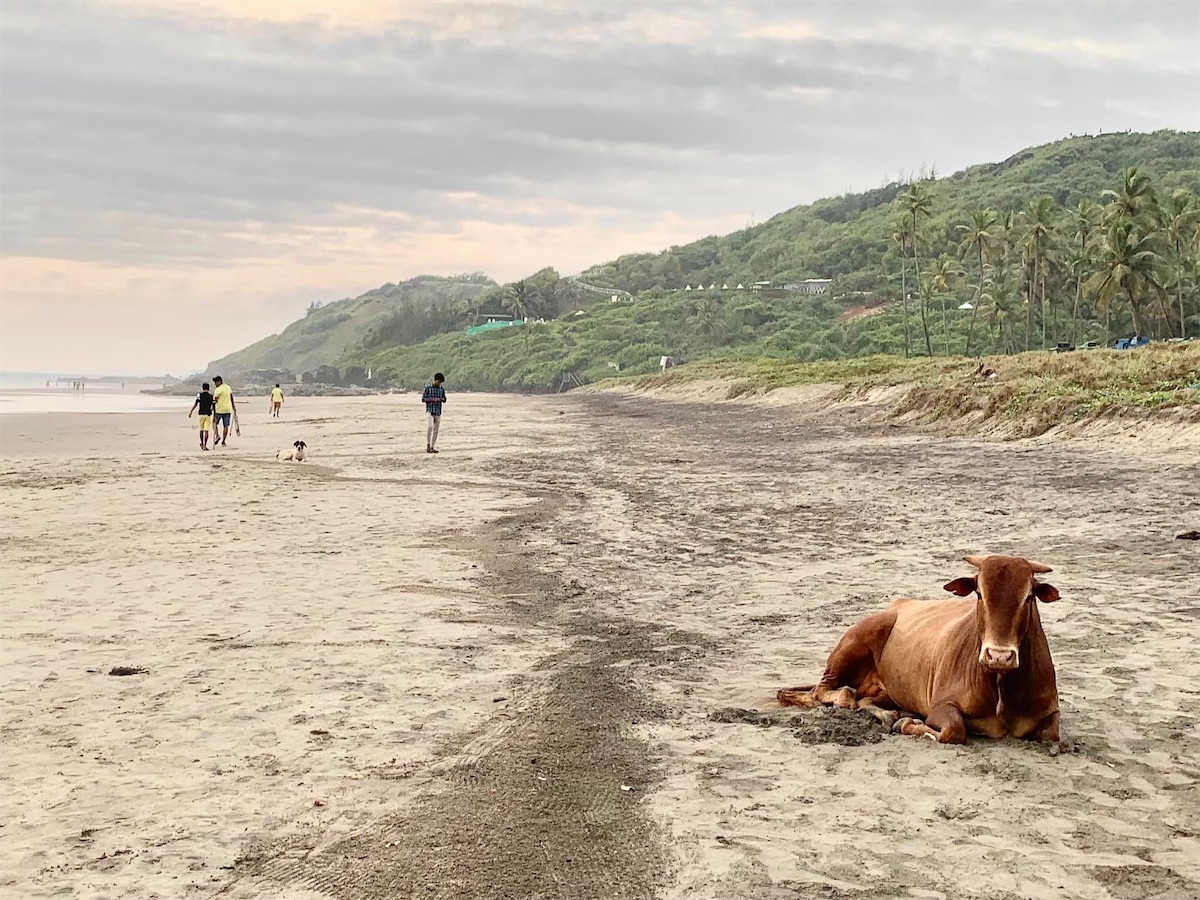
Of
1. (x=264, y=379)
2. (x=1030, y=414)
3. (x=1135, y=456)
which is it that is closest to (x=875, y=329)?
(x=1030, y=414)

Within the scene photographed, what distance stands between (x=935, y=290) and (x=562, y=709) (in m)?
90.7

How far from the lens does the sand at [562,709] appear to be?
4.43m

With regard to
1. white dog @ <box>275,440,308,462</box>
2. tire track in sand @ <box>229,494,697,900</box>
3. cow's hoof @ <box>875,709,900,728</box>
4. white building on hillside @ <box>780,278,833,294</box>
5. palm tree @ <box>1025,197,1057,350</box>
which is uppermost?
white building on hillside @ <box>780,278,833,294</box>

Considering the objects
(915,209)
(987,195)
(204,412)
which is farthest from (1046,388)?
(987,195)

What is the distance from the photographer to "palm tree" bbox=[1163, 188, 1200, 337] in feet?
222

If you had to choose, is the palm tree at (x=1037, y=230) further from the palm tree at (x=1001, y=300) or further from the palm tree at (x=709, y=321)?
the palm tree at (x=709, y=321)

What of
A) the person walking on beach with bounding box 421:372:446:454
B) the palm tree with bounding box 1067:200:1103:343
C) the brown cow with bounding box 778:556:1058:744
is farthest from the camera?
the palm tree with bounding box 1067:200:1103:343

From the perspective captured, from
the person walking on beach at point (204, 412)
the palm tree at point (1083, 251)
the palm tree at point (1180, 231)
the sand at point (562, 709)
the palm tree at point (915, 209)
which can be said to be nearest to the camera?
the sand at point (562, 709)

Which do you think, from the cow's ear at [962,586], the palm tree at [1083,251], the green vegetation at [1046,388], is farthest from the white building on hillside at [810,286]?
the cow's ear at [962,586]

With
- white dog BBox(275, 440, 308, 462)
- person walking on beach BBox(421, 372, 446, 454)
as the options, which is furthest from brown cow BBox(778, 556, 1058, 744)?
person walking on beach BBox(421, 372, 446, 454)

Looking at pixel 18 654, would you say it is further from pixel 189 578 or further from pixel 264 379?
pixel 264 379

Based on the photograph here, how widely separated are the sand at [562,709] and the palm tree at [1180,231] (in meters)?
61.1

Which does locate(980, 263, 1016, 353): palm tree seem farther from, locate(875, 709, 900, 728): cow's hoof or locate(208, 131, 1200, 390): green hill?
locate(875, 709, 900, 728): cow's hoof

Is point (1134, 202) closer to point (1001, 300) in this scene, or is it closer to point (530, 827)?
point (1001, 300)
